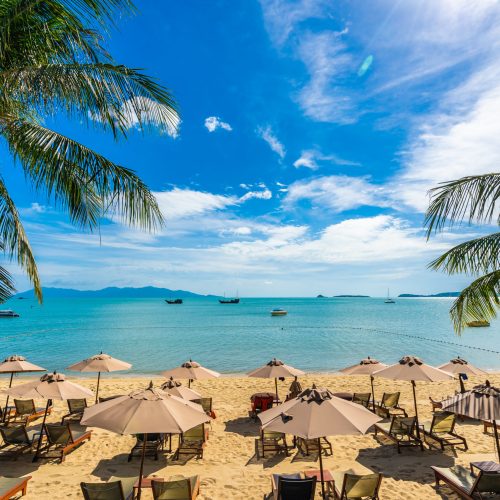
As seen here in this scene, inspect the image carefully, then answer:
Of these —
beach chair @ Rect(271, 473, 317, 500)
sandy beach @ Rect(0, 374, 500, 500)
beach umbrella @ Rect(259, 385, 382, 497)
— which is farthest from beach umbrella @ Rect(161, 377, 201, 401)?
beach chair @ Rect(271, 473, 317, 500)

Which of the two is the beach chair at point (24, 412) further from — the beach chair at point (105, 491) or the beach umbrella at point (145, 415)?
the beach umbrella at point (145, 415)

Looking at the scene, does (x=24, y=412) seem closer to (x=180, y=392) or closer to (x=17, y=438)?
A: (x=17, y=438)

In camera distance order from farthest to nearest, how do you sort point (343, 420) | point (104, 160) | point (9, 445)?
point (9, 445) → point (104, 160) → point (343, 420)

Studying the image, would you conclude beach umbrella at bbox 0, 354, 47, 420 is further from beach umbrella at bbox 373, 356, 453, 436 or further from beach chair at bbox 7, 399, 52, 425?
beach umbrella at bbox 373, 356, 453, 436

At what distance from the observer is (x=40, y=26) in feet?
15.3

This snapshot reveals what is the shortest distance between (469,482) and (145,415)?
6.17m

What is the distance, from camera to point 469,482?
6223mm

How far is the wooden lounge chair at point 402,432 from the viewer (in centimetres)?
862

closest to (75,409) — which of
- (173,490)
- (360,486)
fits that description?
(173,490)

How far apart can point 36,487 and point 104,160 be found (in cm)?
679

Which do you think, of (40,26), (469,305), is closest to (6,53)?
(40,26)

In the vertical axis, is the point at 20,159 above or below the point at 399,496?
above

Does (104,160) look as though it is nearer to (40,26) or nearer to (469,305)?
(40,26)

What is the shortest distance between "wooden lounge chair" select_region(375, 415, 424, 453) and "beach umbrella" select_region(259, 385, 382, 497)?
13.4 feet
